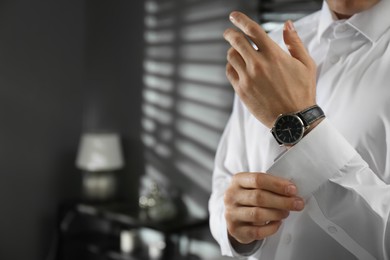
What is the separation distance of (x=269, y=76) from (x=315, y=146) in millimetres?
153

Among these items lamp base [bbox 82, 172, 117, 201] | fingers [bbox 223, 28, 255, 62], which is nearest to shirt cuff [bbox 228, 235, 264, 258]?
fingers [bbox 223, 28, 255, 62]

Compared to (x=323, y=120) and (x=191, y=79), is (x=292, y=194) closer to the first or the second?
(x=323, y=120)

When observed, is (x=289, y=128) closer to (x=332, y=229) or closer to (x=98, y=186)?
(x=332, y=229)

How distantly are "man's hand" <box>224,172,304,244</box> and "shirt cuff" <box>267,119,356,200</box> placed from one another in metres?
0.04

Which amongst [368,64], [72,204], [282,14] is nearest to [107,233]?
[72,204]

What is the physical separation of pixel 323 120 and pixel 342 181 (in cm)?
12

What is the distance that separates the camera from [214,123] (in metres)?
3.25

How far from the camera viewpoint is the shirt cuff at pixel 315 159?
3.02 ft

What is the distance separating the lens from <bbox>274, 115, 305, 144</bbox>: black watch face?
91 cm

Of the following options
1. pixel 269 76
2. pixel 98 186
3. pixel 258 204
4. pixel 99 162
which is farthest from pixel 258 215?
pixel 98 186

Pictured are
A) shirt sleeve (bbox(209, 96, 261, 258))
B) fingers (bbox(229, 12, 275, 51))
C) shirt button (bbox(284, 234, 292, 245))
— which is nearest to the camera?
fingers (bbox(229, 12, 275, 51))

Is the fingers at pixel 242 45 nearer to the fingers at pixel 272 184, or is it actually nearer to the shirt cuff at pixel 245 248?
the fingers at pixel 272 184

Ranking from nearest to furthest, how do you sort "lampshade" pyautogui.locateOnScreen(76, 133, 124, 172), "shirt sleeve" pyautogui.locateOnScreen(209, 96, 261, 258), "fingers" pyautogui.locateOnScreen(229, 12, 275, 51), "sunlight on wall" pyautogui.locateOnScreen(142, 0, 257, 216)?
"fingers" pyautogui.locateOnScreen(229, 12, 275, 51), "shirt sleeve" pyautogui.locateOnScreen(209, 96, 261, 258), "sunlight on wall" pyautogui.locateOnScreen(142, 0, 257, 216), "lampshade" pyautogui.locateOnScreen(76, 133, 124, 172)

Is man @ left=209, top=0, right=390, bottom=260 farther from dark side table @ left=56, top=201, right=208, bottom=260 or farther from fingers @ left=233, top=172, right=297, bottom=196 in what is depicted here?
dark side table @ left=56, top=201, right=208, bottom=260
